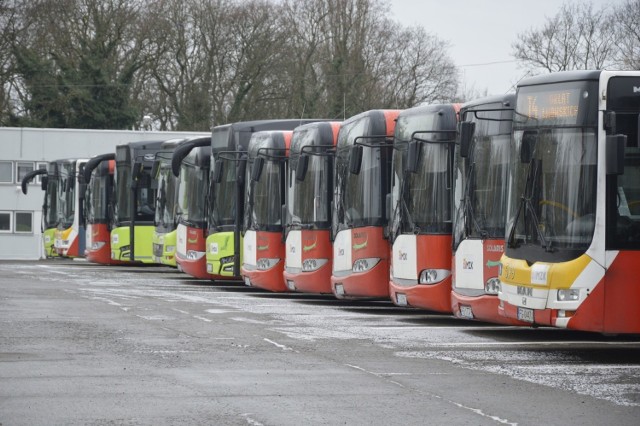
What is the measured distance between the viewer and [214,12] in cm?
6681

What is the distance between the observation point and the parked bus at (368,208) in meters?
21.7

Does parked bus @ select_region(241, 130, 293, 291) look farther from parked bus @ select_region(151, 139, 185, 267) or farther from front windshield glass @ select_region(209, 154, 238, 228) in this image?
parked bus @ select_region(151, 139, 185, 267)

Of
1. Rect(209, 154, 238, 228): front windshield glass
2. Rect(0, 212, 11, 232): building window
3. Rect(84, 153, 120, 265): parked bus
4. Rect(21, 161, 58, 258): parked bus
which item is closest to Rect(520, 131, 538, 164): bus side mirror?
Rect(209, 154, 238, 228): front windshield glass

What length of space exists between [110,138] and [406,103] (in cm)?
1286

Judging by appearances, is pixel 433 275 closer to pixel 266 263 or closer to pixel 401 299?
pixel 401 299

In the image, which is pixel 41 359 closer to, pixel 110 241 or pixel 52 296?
pixel 52 296

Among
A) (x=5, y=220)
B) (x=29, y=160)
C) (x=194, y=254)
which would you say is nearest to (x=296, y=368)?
(x=194, y=254)

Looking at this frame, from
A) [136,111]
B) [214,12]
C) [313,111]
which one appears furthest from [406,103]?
[136,111]

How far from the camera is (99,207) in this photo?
4316cm

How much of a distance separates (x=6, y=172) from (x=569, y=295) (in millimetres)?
56151

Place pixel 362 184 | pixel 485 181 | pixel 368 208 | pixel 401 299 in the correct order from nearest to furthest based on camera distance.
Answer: pixel 485 181
pixel 401 299
pixel 368 208
pixel 362 184

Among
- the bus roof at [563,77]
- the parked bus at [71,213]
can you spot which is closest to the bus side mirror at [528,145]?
the bus roof at [563,77]

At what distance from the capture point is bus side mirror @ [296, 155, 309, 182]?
24.3 m

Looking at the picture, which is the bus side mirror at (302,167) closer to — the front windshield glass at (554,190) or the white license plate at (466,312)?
the white license plate at (466,312)
